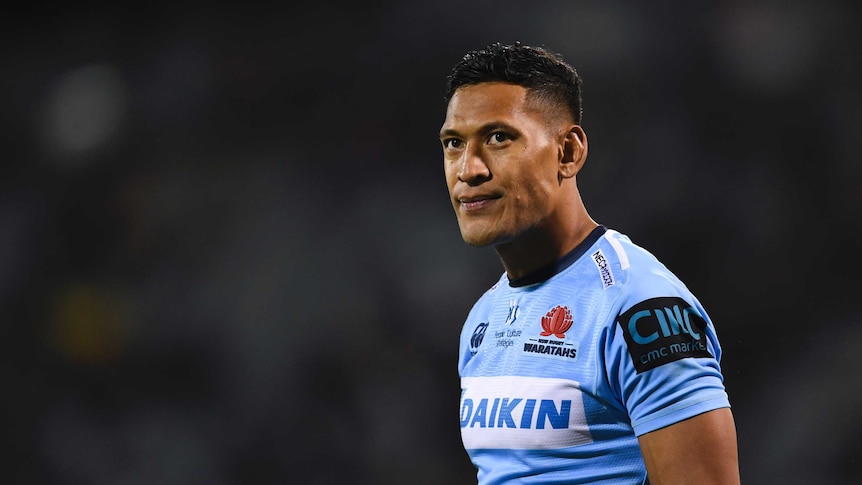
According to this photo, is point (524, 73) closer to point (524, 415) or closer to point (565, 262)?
point (565, 262)

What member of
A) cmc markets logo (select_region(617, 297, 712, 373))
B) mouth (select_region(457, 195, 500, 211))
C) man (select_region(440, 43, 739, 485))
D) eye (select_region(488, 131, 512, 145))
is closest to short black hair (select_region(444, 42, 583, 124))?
man (select_region(440, 43, 739, 485))

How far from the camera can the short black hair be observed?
191 cm

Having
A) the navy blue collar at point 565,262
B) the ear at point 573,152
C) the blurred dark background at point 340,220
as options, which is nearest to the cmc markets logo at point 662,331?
the navy blue collar at point 565,262

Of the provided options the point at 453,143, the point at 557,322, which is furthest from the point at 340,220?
the point at 557,322

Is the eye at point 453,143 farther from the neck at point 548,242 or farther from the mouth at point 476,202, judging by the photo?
the neck at point 548,242

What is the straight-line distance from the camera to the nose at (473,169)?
6.08 ft

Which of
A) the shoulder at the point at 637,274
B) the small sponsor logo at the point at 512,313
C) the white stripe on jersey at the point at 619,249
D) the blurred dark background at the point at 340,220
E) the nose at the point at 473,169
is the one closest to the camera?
the shoulder at the point at 637,274

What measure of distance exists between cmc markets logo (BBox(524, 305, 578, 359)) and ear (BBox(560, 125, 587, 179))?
302 millimetres

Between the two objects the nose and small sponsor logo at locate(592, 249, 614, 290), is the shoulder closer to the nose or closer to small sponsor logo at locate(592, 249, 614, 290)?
small sponsor logo at locate(592, 249, 614, 290)

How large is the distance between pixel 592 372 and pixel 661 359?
0.15 m

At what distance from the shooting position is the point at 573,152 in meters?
1.95

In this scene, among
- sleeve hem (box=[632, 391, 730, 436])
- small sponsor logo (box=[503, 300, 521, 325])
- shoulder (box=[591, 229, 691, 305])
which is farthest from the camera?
small sponsor logo (box=[503, 300, 521, 325])

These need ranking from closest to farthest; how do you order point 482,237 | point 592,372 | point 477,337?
1. point 592,372
2. point 482,237
3. point 477,337

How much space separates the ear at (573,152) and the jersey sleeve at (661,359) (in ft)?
1.22
